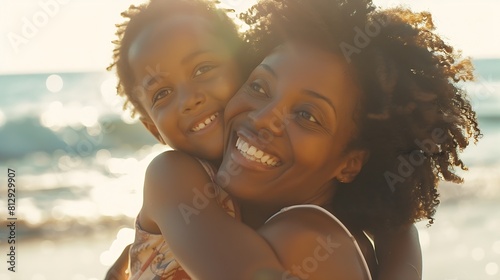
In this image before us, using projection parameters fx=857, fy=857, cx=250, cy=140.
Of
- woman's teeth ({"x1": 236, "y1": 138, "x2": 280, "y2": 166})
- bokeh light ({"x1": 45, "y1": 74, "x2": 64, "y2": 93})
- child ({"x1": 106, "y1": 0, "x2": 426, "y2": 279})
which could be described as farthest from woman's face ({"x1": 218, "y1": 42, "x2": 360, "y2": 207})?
bokeh light ({"x1": 45, "y1": 74, "x2": 64, "y2": 93})

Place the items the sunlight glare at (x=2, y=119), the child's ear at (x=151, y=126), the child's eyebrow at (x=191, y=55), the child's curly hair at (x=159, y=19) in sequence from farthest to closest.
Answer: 1. the sunlight glare at (x=2, y=119)
2. the child's ear at (x=151, y=126)
3. the child's curly hair at (x=159, y=19)
4. the child's eyebrow at (x=191, y=55)

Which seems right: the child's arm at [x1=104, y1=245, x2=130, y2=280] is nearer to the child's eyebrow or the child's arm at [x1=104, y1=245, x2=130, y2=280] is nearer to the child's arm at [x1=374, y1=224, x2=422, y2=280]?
the child's eyebrow

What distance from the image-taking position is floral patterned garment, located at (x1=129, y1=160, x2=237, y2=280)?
319 centimetres

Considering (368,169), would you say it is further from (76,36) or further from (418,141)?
(76,36)

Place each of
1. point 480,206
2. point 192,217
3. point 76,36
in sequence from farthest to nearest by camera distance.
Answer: point 76,36 → point 480,206 → point 192,217

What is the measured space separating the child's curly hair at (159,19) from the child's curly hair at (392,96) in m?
0.10

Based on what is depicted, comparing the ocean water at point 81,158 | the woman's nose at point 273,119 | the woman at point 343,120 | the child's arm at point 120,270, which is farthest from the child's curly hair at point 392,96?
the ocean water at point 81,158

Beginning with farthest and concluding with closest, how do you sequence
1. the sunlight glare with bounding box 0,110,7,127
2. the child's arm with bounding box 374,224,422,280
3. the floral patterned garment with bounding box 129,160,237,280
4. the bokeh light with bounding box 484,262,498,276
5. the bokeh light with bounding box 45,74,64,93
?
the bokeh light with bounding box 45,74,64,93
the sunlight glare with bounding box 0,110,7,127
the bokeh light with bounding box 484,262,498,276
the child's arm with bounding box 374,224,422,280
the floral patterned garment with bounding box 129,160,237,280

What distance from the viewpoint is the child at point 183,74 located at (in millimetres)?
3518

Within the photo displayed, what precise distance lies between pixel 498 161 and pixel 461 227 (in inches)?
203

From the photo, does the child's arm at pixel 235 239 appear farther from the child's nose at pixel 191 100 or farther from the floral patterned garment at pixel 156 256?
the child's nose at pixel 191 100

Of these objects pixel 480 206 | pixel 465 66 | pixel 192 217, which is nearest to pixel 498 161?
pixel 480 206

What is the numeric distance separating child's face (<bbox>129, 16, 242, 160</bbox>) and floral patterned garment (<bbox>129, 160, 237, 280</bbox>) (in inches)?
8.6

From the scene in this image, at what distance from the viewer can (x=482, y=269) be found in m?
7.04
